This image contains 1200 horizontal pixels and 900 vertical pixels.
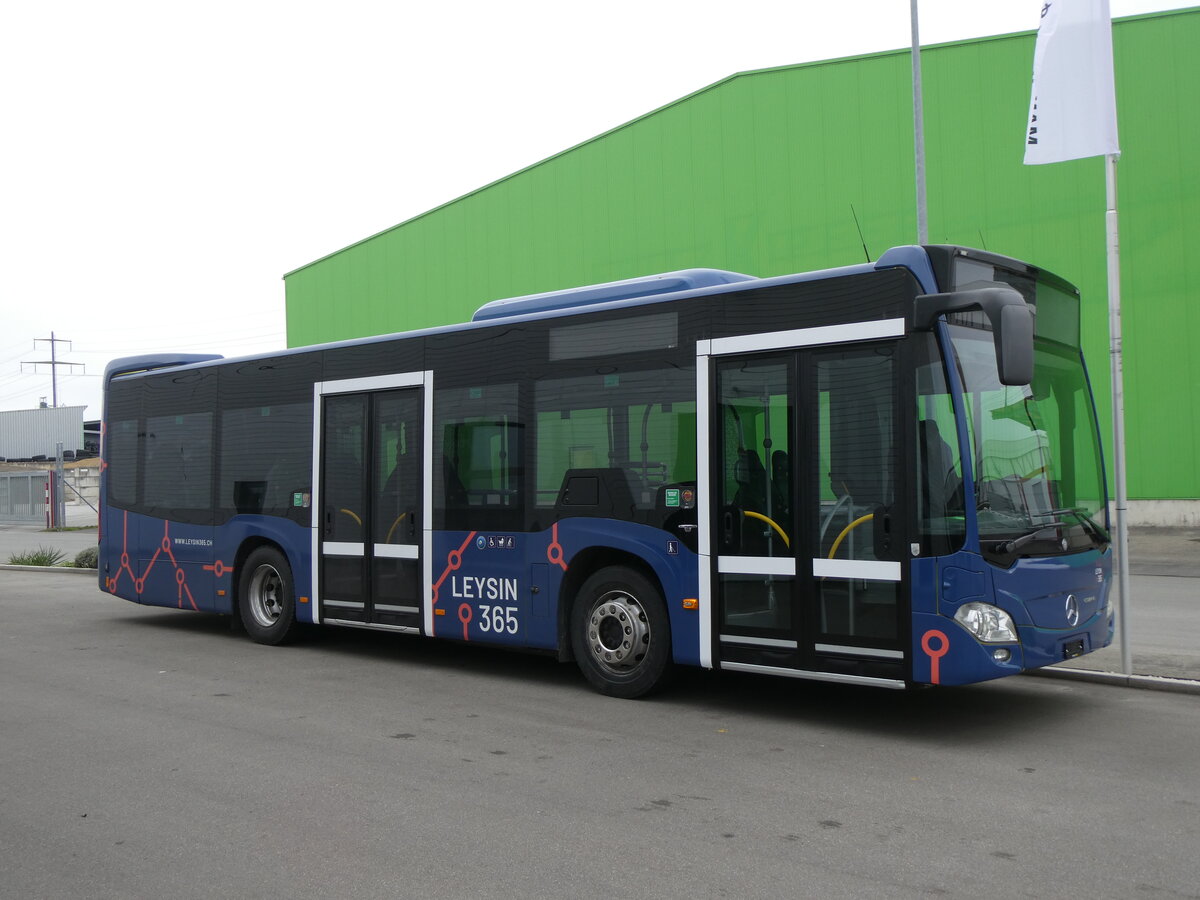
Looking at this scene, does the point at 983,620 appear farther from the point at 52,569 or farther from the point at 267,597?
the point at 52,569

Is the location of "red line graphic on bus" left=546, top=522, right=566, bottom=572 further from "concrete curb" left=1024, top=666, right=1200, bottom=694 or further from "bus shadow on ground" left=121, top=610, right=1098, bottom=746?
"concrete curb" left=1024, top=666, right=1200, bottom=694

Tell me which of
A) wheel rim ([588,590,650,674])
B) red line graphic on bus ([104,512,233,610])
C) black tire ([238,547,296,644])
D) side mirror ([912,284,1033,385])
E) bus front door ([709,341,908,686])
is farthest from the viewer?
red line graphic on bus ([104,512,233,610])

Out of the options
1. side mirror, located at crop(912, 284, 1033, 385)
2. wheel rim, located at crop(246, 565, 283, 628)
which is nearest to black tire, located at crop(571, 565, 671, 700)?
side mirror, located at crop(912, 284, 1033, 385)

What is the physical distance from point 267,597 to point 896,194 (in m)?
17.7

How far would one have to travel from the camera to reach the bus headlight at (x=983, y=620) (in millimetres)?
Answer: 6984

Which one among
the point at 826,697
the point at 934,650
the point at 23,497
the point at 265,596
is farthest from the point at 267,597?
the point at 23,497

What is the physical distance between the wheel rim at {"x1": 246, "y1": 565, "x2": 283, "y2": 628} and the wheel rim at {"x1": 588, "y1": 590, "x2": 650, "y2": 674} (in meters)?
4.47

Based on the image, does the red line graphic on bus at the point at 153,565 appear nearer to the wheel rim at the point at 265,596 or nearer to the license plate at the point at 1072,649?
the wheel rim at the point at 265,596

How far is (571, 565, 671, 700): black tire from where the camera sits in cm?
852

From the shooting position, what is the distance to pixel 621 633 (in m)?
8.80

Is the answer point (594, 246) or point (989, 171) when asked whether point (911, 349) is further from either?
point (594, 246)

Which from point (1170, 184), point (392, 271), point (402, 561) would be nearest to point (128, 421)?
point (402, 561)

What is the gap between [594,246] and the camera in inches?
1174

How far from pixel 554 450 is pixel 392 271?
2770 centimetres
